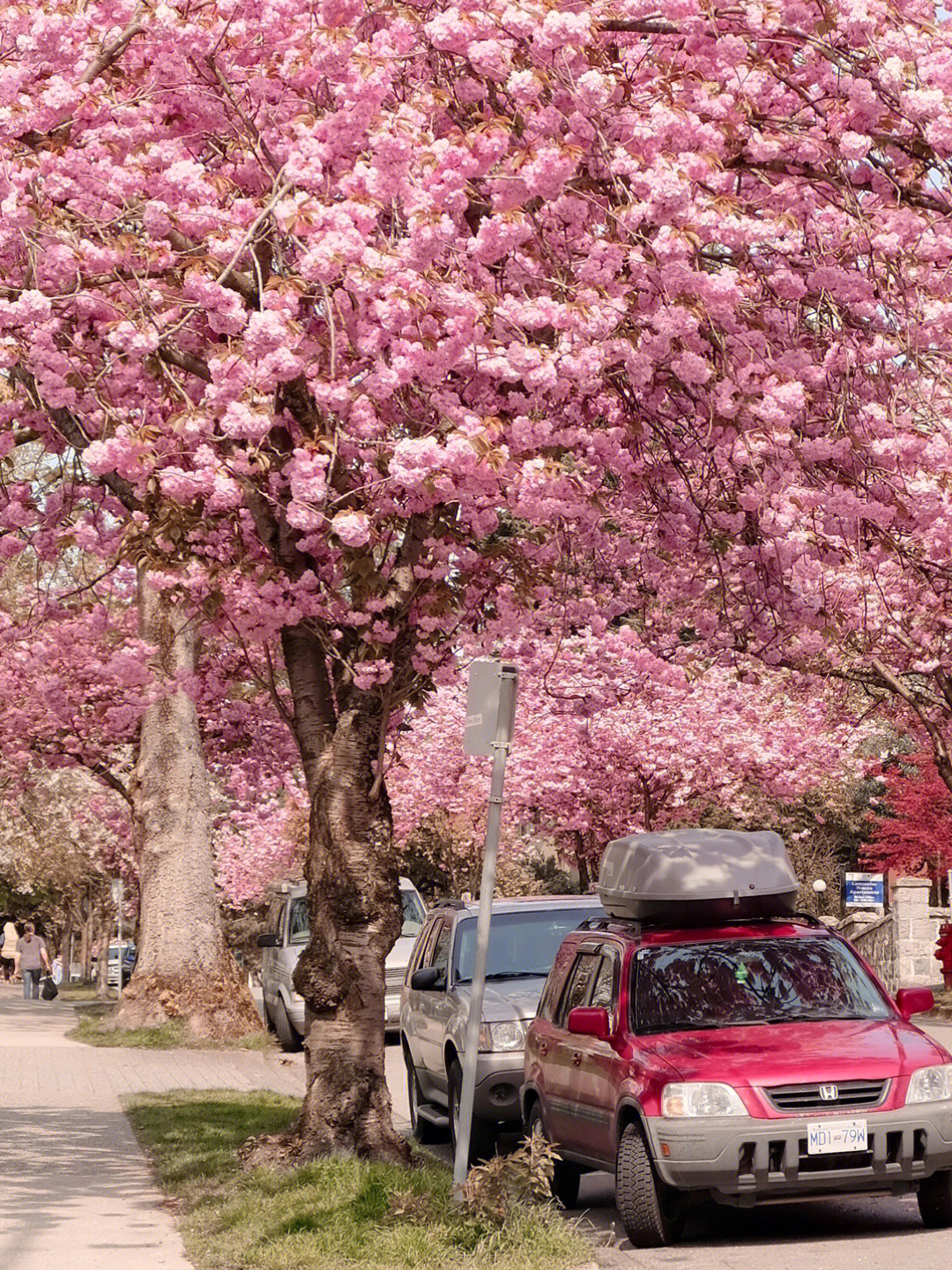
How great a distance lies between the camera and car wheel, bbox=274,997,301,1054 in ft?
A: 82.3

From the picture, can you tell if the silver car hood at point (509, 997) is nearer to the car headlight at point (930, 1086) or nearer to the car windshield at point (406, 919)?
the car headlight at point (930, 1086)

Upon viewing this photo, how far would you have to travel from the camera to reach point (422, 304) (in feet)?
30.7

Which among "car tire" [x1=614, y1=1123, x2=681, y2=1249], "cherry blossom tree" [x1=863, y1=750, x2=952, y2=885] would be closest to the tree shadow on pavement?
"car tire" [x1=614, y1=1123, x2=681, y2=1249]

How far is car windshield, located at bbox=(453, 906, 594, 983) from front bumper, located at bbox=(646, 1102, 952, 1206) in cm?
516

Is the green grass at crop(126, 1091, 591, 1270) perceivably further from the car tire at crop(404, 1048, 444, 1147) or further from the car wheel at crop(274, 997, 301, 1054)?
the car wheel at crop(274, 997, 301, 1054)

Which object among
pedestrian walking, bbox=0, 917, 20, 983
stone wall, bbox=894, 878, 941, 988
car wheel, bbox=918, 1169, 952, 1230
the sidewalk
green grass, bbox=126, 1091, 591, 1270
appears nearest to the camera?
green grass, bbox=126, 1091, 591, 1270

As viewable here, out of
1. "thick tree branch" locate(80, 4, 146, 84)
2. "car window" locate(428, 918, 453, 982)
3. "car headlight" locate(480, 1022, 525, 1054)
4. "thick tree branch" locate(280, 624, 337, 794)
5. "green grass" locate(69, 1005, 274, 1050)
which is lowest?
"green grass" locate(69, 1005, 274, 1050)

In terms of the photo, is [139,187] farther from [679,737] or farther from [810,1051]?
[679,737]

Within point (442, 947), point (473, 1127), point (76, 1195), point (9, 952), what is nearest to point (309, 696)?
point (76, 1195)

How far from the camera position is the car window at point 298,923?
2623 centimetres

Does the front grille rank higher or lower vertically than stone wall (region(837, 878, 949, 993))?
lower

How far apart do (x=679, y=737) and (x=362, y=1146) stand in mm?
20110

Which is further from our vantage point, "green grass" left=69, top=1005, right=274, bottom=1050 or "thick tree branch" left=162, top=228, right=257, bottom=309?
"green grass" left=69, top=1005, right=274, bottom=1050

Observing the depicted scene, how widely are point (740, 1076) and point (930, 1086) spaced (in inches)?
39.8
